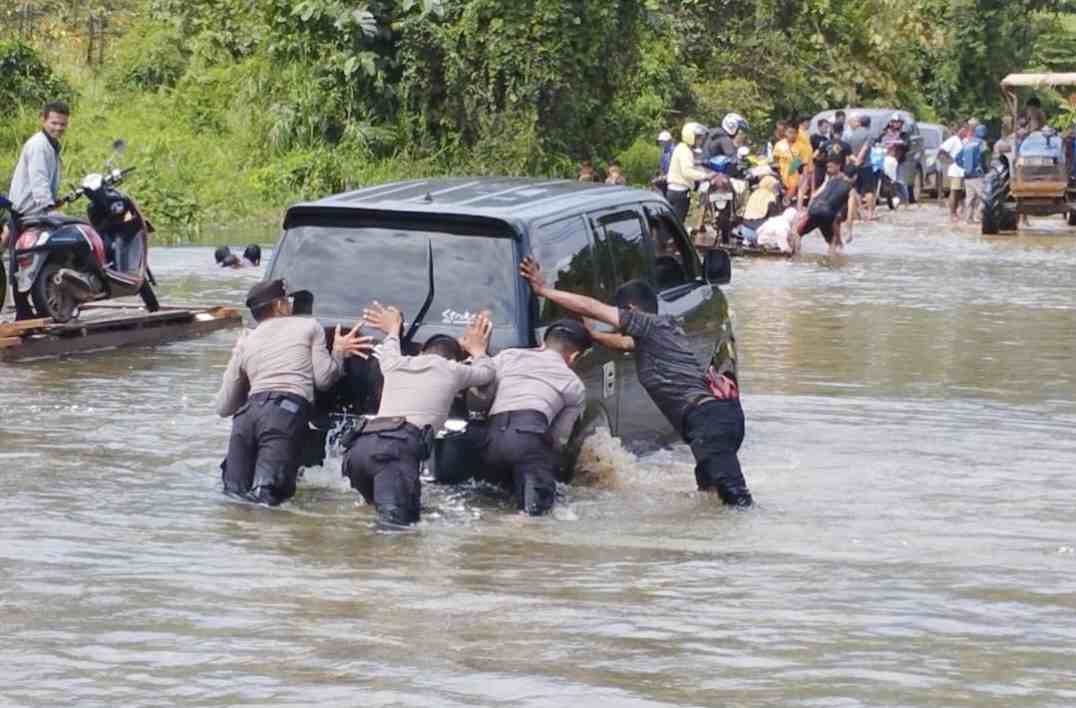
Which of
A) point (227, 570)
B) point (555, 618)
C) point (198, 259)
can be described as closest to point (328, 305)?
point (227, 570)

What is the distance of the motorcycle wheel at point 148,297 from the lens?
686 inches

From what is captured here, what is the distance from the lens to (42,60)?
119 ft

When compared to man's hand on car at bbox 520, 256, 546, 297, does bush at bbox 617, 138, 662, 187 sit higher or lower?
lower

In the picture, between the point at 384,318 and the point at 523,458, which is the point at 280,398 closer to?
the point at 384,318

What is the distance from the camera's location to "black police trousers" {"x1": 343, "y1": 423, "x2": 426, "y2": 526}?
32.2ft

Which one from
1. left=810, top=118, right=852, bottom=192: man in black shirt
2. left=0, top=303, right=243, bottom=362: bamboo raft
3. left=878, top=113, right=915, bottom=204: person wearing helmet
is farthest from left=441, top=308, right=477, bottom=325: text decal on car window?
left=878, top=113, right=915, bottom=204: person wearing helmet

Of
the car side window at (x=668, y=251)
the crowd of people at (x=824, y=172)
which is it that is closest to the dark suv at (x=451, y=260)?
the car side window at (x=668, y=251)

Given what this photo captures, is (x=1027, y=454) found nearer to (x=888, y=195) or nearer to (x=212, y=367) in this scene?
(x=212, y=367)

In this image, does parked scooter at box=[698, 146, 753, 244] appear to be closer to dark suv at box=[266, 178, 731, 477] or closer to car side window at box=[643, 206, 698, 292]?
car side window at box=[643, 206, 698, 292]

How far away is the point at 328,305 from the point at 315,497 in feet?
3.20

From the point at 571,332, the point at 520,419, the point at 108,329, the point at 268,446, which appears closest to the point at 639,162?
the point at 108,329

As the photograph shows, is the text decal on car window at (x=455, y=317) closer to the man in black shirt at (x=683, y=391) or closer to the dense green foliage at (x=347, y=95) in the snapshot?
the man in black shirt at (x=683, y=391)

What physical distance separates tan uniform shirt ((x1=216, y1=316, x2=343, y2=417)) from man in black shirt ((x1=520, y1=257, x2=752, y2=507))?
4.33 feet

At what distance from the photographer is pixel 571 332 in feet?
33.8
